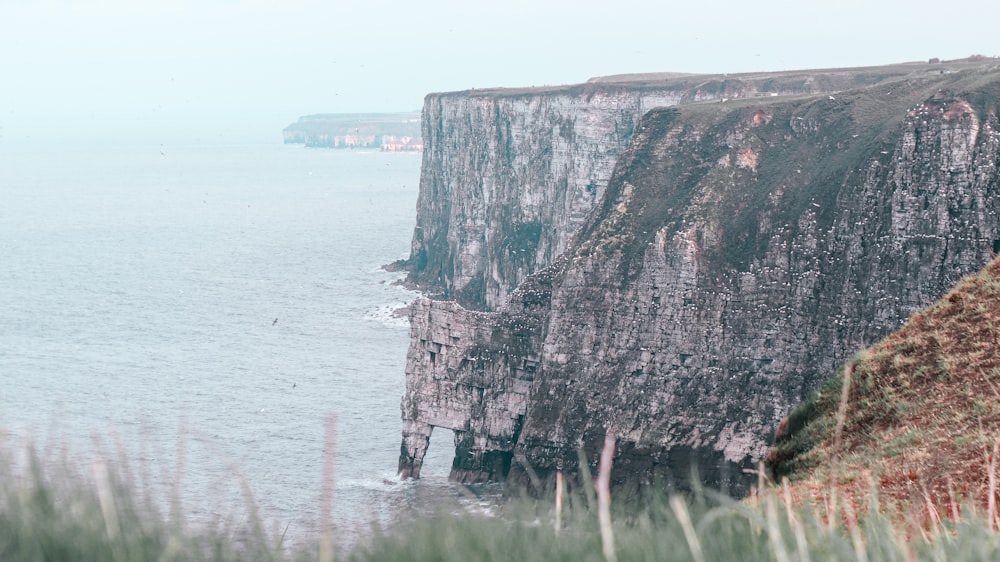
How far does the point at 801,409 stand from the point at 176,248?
6071 inches

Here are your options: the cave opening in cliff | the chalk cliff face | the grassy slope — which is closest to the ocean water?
the cave opening in cliff

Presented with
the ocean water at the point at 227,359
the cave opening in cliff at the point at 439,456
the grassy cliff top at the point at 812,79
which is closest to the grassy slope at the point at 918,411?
the ocean water at the point at 227,359

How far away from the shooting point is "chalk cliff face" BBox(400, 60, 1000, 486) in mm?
47625

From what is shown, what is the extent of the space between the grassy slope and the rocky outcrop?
63.3 m

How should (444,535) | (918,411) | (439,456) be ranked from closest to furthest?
(444,535), (918,411), (439,456)

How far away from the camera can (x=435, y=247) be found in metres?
133

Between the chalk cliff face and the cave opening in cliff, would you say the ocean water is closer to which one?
the cave opening in cliff

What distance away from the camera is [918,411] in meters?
19.6

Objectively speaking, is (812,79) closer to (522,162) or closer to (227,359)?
(522,162)

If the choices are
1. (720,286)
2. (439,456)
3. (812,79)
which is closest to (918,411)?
(720,286)

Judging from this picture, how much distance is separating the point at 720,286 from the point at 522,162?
213ft

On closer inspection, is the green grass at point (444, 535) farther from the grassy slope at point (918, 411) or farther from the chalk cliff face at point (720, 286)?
the chalk cliff face at point (720, 286)

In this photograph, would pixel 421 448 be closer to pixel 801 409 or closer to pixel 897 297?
pixel 897 297

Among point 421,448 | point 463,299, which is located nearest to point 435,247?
point 463,299
